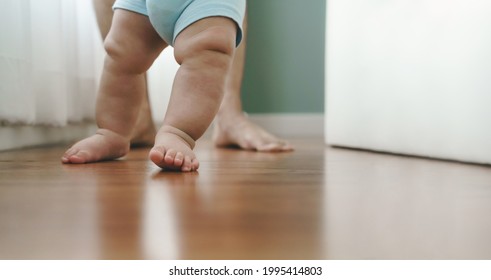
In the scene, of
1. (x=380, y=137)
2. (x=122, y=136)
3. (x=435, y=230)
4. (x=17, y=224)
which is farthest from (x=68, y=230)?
(x=380, y=137)

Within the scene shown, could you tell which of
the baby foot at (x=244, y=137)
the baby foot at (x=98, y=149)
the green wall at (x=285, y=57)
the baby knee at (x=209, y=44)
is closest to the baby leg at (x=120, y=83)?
the baby foot at (x=98, y=149)

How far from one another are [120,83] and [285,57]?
1.46m

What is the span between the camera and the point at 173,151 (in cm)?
83

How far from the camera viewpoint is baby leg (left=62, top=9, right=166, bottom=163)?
3.10ft

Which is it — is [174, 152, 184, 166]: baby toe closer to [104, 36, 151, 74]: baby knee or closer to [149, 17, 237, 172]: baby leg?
[149, 17, 237, 172]: baby leg

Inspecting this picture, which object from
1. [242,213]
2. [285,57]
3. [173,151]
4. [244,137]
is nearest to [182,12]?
[173,151]

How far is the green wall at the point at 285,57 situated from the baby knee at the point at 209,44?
4.92ft

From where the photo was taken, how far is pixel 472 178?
84 cm

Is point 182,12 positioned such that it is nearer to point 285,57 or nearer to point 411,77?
point 411,77

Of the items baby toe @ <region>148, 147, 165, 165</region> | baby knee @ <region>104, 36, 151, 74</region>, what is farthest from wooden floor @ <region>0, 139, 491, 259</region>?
baby knee @ <region>104, 36, 151, 74</region>

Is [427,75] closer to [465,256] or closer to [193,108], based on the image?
[193,108]

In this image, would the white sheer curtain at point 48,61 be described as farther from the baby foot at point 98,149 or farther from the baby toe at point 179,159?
the baby toe at point 179,159

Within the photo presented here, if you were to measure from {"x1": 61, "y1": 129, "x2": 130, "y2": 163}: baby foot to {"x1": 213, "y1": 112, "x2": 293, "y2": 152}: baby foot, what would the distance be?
0.44m

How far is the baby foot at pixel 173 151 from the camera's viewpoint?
2.68 ft
